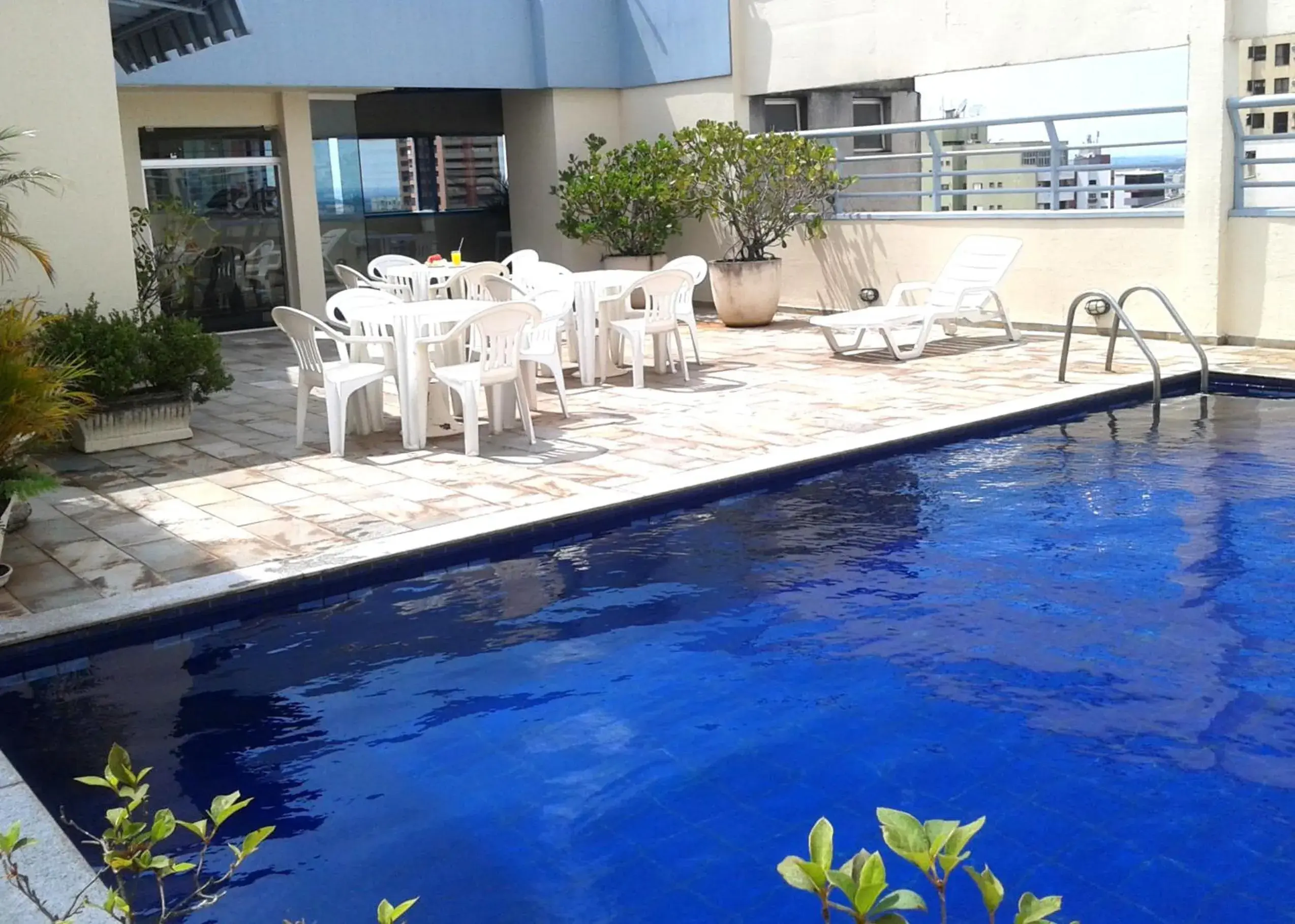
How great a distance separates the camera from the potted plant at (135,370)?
8.27m

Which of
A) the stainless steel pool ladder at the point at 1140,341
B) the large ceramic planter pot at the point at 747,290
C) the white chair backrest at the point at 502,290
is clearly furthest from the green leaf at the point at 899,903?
the large ceramic planter pot at the point at 747,290

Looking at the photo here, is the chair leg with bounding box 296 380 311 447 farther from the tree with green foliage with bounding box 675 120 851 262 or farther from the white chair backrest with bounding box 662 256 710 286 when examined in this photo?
the tree with green foliage with bounding box 675 120 851 262

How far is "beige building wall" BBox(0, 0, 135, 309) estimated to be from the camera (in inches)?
328

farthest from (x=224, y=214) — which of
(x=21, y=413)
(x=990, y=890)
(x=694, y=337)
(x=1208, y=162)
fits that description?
(x=990, y=890)

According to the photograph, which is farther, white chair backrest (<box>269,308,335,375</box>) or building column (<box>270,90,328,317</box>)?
building column (<box>270,90,328,317</box>)

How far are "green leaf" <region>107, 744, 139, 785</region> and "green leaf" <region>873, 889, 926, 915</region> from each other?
1031 millimetres

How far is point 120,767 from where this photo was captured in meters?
1.79

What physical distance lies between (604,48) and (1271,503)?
11.9 m

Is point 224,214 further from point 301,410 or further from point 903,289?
point 903,289

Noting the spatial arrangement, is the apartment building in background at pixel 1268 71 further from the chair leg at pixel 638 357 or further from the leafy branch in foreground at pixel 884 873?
the leafy branch in foreground at pixel 884 873

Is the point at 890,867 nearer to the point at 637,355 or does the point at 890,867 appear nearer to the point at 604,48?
the point at 637,355

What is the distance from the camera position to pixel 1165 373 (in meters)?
9.54

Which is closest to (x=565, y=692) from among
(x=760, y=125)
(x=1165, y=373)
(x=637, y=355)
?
(x=637, y=355)

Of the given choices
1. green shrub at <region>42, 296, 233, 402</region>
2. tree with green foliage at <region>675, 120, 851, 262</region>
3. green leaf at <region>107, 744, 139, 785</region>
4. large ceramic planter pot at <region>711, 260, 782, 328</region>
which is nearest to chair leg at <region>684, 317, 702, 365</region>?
large ceramic planter pot at <region>711, 260, 782, 328</region>
